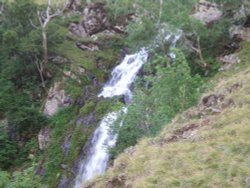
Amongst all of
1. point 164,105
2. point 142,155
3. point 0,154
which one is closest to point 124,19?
point 0,154

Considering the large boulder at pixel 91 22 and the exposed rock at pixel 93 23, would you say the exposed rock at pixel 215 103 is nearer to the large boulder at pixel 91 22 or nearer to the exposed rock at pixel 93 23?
the exposed rock at pixel 93 23

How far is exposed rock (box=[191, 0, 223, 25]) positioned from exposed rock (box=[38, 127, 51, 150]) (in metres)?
15.6

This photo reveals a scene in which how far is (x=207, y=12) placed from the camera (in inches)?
1470

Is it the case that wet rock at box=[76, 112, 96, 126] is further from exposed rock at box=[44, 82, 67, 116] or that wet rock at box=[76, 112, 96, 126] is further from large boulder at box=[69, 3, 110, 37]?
large boulder at box=[69, 3, 110, 37]

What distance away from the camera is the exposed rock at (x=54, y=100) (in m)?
34.7

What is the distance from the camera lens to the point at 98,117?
3103 cm

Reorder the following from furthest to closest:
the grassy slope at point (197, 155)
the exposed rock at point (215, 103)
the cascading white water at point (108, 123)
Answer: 1. the cascading white water at point (108, 123)
2. the exposed rock at point (215, 103)
3. the grassy slope at point (197, 155)

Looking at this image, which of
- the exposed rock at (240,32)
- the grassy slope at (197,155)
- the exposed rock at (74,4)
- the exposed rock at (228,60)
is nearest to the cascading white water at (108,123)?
the exposed rock at (228,60)

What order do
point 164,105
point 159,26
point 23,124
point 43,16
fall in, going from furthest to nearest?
point 43,16, point 23,124, point 159,26, point 164,105

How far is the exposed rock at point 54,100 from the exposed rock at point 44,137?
151 centimetres

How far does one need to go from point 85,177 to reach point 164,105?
865 centimetres

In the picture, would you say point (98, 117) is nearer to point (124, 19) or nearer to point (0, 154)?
point (0, 154)

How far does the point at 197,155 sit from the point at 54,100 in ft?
82.9

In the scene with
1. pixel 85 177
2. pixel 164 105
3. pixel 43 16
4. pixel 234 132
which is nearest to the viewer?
pixel 234 132
